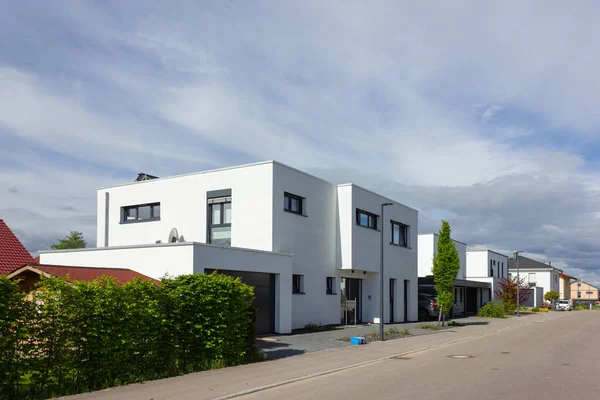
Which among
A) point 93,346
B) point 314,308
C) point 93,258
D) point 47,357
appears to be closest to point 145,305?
point 93,346

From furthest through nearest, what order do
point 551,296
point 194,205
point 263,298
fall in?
point 551,296, point 194,205, point 263,298

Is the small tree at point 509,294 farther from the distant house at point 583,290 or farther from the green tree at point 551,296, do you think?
the distant house at point 583,290

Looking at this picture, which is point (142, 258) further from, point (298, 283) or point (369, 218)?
point (369, 218)

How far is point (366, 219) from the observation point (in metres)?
28.6

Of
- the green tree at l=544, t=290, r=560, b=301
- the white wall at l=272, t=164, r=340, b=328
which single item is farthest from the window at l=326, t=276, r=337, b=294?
the green tree at l=544, t=290, r=560, b=301

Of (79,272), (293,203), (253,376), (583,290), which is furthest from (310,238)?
(583,290)

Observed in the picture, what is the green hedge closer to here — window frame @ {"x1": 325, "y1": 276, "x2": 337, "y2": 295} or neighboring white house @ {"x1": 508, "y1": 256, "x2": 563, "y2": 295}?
window frame @ {"x1": 325, "y1": 276, "x2": 337, "y2": 295}

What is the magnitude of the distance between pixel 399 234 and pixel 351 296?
6468mm

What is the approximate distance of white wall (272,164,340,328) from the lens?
2278cm

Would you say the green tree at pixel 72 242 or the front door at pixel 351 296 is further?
the green tree at pixel 72 242

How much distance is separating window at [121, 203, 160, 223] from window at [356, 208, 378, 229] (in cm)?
946

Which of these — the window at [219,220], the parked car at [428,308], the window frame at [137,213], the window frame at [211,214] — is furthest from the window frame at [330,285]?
the parked car at [428,308]

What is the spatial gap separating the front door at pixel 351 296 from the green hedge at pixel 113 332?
13.1m

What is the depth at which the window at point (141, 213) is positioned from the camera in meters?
25.7
